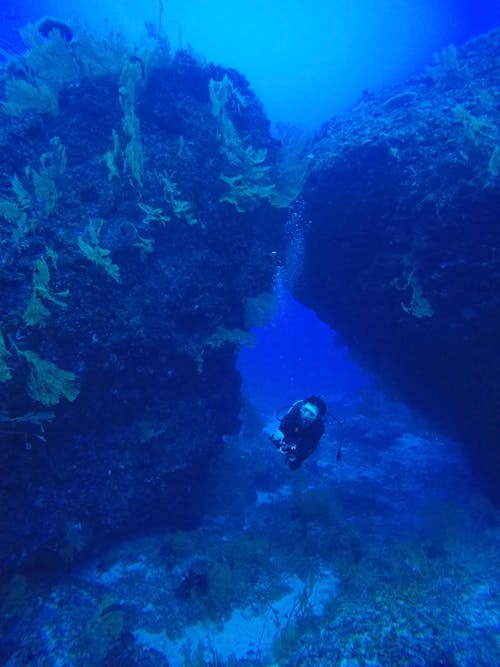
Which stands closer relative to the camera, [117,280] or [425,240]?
[117,280]

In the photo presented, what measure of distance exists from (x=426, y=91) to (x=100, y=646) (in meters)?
13.4

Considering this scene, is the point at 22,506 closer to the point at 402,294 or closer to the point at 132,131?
the point at 132,131

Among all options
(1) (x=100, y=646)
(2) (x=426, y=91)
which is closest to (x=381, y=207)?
(2) (x=426, y=91)

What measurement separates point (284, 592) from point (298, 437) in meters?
2.89

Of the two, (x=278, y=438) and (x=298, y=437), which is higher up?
(x=298, y=437)

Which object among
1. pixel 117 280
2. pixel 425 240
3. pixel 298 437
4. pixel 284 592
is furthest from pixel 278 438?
pixel 425 240

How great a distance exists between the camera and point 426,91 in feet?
32.0

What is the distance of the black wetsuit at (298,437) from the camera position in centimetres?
554

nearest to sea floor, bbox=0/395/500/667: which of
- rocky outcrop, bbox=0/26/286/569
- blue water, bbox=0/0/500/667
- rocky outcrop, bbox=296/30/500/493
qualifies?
blue water, bbox=0/0/500/667

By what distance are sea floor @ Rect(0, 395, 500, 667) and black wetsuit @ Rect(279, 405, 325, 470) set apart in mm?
2347

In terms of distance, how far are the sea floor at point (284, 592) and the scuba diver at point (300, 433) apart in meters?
2.39

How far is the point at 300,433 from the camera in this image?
5.59m

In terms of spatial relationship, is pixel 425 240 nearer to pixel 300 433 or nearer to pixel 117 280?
pixel 300 433

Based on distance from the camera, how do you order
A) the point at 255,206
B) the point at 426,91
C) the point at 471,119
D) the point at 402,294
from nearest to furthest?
the point at 471,119 < the point at 402,294 < the point at 255,206 < the point at 426,91
